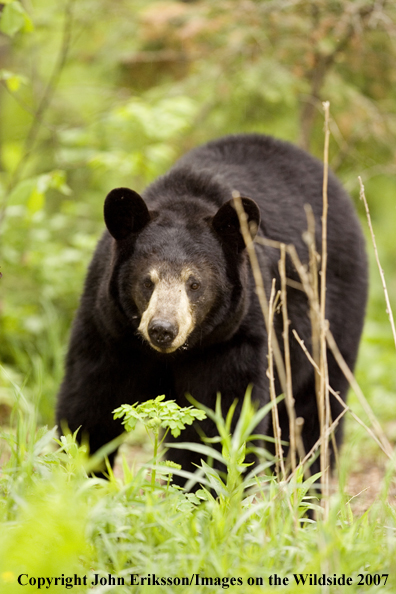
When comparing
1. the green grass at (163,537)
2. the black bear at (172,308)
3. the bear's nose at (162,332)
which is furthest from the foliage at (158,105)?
the green grass at (163,537)

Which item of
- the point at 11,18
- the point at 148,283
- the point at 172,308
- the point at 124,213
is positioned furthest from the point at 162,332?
the point at 11,18

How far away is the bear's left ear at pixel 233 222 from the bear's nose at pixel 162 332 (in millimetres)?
692

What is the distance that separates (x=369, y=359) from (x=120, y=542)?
5.42 meters

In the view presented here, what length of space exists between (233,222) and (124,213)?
0.55m

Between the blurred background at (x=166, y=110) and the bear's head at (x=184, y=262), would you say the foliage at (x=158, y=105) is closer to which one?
the blurred background at (x=166, y=110)

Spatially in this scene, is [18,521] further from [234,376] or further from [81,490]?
[234,376]

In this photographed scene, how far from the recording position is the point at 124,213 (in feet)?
12.0

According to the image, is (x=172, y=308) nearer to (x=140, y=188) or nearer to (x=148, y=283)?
(x=148, y=283)

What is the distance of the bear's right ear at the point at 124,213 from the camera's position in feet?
11.8

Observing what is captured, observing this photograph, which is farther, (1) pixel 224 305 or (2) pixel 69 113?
(2) pixel 69 113

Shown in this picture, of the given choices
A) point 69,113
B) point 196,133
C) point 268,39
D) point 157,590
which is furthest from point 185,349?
point 69,113

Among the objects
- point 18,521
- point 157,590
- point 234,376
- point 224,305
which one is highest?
point 224,305

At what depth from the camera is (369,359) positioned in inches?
292

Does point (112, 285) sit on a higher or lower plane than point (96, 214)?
lower
